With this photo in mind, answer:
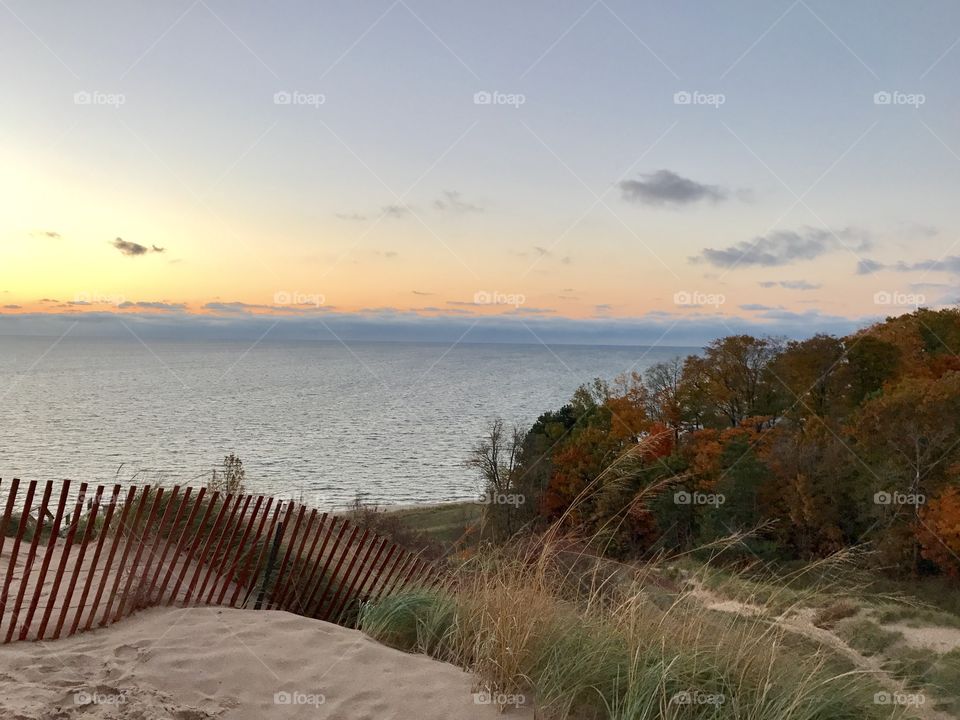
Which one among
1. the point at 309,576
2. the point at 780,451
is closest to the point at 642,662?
the point at 309,576

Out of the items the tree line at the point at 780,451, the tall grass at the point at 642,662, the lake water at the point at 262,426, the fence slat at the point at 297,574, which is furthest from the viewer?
the lake water at the point at 262,426

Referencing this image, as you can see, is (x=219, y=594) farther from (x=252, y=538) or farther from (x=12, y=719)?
(x=12, y=719)

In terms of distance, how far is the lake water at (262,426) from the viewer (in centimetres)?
4881

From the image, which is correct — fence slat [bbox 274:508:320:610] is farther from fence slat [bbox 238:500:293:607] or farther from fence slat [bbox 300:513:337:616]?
fence slat [bbox 238:500:293:607]

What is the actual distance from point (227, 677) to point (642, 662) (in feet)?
10.4

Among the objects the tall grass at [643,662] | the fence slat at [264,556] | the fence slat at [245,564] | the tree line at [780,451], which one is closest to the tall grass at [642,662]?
the tall grass at [643,662]

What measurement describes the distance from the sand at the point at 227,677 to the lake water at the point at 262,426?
3.25 meters

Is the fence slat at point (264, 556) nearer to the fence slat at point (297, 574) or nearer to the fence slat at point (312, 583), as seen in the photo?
the fence slat at point (297, 574)

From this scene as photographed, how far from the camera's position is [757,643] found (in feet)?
16.5

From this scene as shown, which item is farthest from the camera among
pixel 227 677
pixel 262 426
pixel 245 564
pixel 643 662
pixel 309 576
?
pixel 262 426

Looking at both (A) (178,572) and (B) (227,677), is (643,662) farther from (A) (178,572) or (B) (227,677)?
(A) (178,572)

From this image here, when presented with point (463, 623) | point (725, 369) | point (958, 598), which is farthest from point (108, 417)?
point (463, 623)

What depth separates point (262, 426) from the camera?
85.4 metres

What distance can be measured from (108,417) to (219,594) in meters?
81.2
